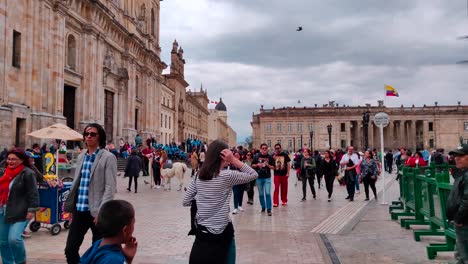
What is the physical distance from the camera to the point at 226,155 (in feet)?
12.8

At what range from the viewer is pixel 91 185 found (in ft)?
15.4

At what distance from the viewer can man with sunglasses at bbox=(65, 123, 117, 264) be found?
462 centimetres

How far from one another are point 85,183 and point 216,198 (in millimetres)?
1733

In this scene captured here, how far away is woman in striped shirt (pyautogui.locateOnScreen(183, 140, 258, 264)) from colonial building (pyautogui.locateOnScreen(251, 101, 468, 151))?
308 ft

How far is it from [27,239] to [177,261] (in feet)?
11.5

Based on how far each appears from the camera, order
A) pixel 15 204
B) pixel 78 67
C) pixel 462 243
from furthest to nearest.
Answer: pixel 78 67
pixel 15 204
pixel 462 243

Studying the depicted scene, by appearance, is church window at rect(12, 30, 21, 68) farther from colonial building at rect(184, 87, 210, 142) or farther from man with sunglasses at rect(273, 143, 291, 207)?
colonial building at rect(184, 87, 210, 142)

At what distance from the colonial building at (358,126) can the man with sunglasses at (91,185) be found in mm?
93258

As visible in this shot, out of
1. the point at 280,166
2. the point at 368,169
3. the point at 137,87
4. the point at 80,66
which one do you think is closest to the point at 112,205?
the point at 280,166

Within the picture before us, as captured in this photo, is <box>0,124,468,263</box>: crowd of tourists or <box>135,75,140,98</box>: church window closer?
<box>0,124,468,263</box>: crowd of tourists

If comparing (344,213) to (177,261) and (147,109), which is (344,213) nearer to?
(177,261)

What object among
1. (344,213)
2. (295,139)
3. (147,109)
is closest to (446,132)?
(295,139)

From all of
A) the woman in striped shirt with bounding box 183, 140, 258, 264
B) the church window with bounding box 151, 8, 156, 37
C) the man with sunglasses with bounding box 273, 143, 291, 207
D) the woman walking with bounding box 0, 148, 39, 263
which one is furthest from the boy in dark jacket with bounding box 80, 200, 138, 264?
the church window with bounding box 151, 8, 156, 37

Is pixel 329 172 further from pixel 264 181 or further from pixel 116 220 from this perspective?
pixel 116 220
